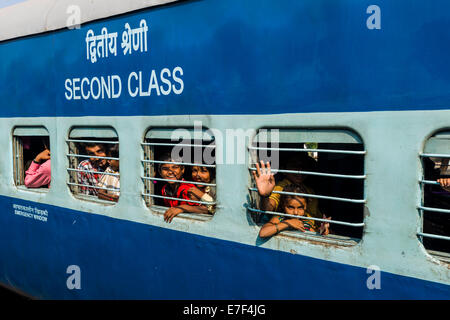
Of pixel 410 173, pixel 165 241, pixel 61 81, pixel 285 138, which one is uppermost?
pixel 61 81

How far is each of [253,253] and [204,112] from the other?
0.85 m

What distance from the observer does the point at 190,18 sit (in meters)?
2.80

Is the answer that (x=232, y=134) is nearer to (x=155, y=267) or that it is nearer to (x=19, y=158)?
(x=155, y=267)

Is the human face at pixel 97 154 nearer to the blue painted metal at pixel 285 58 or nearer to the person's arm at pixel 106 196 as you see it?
the person's arm at pixel 106 196

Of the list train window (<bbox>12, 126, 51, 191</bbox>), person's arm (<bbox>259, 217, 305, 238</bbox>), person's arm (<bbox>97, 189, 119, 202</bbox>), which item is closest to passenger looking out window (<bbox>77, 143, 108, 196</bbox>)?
person's arm (<bbox>97, 189, 119, 202</bbox>)

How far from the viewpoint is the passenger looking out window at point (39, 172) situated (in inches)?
164

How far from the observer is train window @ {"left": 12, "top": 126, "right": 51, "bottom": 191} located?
4172 mm

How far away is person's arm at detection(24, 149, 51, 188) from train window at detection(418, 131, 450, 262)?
310cm

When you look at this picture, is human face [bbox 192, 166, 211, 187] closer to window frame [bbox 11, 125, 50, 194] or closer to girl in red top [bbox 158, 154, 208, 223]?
girl in red top [bbox 158, 154, 208, 223]

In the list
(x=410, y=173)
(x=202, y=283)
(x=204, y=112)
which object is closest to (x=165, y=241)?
(x=202, y=283)

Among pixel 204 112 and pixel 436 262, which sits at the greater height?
pixel 204 112

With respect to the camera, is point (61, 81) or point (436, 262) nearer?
point (436, 262)

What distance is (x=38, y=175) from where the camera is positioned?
13.7 feet

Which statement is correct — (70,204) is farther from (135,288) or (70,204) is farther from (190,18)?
(190,18)
